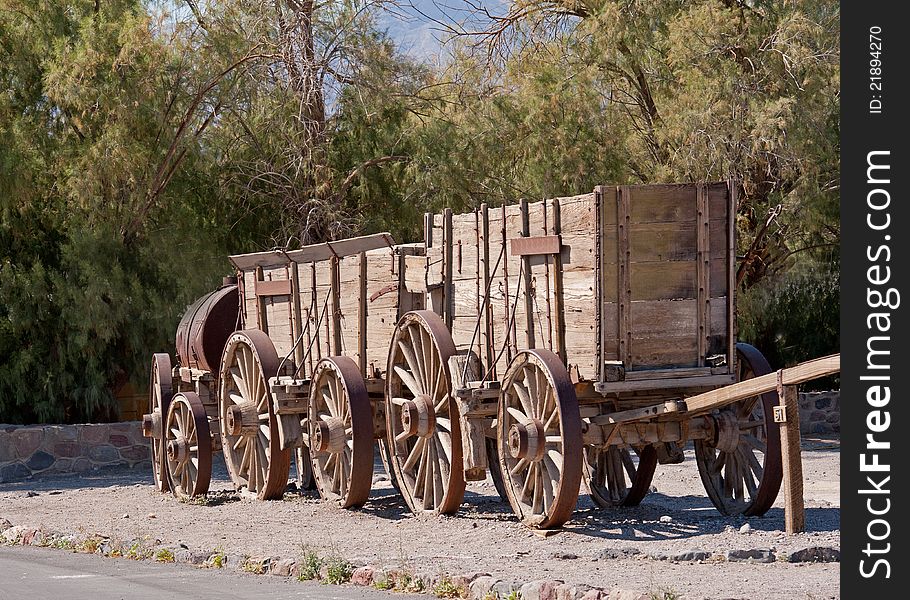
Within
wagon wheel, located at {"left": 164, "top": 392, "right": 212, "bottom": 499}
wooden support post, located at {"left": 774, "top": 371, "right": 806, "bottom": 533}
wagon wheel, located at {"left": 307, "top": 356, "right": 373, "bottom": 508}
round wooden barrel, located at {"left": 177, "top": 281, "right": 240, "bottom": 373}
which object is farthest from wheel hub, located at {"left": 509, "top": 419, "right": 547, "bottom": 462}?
round wooden barrel, located at {"left": 177, "top": 281, "right": 240, "bottom": 373}

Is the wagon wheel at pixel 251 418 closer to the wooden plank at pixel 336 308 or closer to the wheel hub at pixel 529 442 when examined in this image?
the wooden plank at pixel 336 308

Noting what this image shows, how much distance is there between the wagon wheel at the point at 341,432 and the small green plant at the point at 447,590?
3.83m

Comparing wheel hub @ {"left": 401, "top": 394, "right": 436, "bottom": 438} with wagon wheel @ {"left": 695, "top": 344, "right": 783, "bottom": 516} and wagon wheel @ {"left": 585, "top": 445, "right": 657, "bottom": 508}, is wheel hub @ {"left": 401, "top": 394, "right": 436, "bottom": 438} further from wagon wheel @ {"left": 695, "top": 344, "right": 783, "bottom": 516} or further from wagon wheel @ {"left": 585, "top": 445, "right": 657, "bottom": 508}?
wagon wheel @ {"left": 695, "top": 344, "right": 783, "bottom": 516}

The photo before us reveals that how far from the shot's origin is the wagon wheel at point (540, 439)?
9.20 metres

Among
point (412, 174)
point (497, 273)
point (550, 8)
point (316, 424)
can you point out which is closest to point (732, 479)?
point (497, 273)

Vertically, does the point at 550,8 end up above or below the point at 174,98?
above

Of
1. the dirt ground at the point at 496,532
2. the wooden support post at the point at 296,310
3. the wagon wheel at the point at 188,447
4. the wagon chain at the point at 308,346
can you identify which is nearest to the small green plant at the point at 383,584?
the dirt ground at the point at 496,532

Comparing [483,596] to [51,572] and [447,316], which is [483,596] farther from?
[447,316]

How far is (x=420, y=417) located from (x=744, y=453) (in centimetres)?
262

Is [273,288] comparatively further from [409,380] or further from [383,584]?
[383,584]

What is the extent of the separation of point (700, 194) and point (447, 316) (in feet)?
8.79

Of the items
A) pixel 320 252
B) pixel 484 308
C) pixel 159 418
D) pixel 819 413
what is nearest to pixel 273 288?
pixel 320 252

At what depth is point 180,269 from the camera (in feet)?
57.7

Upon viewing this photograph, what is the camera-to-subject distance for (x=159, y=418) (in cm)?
1444
